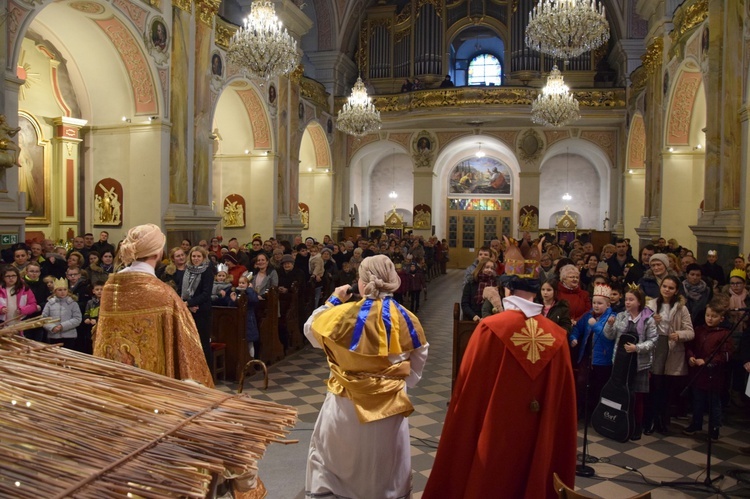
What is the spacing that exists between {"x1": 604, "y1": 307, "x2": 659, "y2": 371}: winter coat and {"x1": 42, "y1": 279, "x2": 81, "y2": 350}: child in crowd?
556 centimetres

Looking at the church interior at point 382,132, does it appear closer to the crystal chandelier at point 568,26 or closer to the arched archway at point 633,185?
the arched archway at point 633,185

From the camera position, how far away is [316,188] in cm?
2430

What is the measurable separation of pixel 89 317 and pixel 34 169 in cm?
780

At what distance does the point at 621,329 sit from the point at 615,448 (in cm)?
110

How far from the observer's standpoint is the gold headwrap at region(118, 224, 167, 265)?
3.35 meters

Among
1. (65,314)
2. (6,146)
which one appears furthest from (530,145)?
(65,314)

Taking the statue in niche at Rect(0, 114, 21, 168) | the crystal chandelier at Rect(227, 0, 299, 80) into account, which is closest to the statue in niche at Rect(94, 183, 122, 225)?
the crystal chandelier at Rect(227, 0, 299, 80)

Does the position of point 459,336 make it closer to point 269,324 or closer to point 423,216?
point 269,324

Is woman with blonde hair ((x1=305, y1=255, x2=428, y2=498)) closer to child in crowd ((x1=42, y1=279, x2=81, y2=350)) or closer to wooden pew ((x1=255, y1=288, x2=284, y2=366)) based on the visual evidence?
child in crowd ((x1=42, y1=279, x2=81, y2=350))

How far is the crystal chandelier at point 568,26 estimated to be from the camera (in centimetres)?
1205

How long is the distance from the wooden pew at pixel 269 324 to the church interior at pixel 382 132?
283mm

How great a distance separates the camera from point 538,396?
142 inches

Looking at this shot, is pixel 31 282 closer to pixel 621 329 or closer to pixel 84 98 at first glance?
pixel 621 329

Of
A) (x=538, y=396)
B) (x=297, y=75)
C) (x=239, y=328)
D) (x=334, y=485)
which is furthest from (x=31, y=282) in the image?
(x=297, y=75)
